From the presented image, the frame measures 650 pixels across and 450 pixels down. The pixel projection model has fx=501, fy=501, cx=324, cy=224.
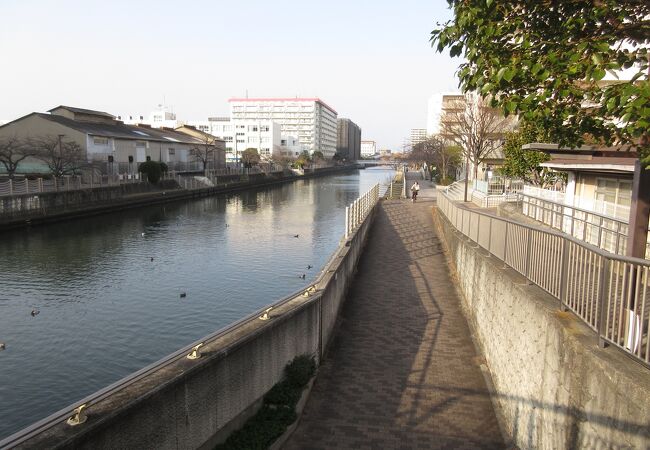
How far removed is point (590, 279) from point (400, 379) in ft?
13.0

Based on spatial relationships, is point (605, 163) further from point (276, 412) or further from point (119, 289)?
point (119, 289)

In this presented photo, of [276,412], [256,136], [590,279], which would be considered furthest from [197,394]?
[256,136]

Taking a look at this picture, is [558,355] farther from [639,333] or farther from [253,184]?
[253,184]

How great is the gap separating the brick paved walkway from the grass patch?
0.92 ft

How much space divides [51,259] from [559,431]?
22.9m

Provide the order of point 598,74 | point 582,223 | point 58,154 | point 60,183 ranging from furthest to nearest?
point 58,154 → point 60,183 → point 582,223 → point 598,74

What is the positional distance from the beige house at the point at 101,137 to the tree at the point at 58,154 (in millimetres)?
1057

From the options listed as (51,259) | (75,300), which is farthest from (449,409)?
(51,259)

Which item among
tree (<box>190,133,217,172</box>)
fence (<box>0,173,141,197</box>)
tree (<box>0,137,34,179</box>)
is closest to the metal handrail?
fence (<box>0,173,141,197</box>)

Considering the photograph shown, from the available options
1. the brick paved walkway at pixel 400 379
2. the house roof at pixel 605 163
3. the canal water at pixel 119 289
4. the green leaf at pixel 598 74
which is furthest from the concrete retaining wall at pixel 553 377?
the canal water at pixel 119 289

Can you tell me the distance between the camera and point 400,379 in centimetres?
900

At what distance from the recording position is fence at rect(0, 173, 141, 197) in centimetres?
2986

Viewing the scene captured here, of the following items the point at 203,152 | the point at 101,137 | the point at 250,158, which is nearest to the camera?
the point at 101,137

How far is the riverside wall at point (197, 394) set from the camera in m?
4.66
